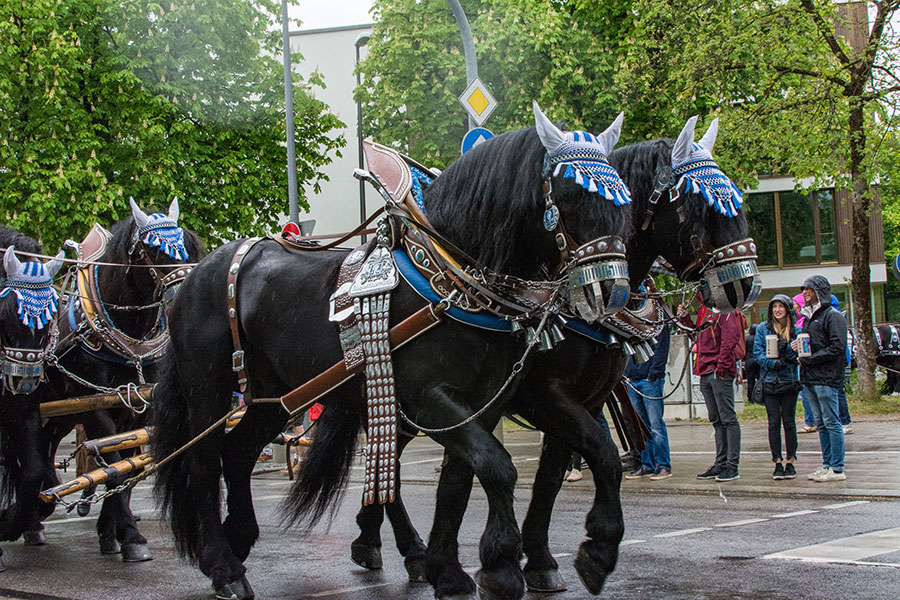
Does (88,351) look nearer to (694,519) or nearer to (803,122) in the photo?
(694,519)

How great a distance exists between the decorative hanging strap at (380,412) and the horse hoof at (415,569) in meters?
1.30

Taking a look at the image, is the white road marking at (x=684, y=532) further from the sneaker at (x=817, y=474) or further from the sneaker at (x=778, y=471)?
the sneaker at (x=778, y=471)

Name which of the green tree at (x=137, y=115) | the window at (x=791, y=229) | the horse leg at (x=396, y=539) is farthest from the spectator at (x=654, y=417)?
the window at (x=791, y=229)

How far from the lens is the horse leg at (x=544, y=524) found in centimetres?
574

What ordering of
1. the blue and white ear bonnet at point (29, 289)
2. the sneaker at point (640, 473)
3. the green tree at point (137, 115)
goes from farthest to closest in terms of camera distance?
the green tree at point (137, 115), the sneaker at point (640, 473), the blue and white ear bonnet at point (29, 289)

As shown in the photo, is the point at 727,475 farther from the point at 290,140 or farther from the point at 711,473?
the point at 290,140

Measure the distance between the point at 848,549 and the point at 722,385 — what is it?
433 centimetres

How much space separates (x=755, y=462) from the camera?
472 inches

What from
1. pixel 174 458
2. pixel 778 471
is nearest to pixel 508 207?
pixel 174 458

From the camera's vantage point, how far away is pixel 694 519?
8.02m

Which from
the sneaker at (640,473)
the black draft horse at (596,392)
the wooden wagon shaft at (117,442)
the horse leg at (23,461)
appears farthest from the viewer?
the sneaker at (640,473)

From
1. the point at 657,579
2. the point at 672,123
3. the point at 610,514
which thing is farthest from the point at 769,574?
the point at 672,123

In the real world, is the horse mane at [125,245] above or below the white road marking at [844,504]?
above

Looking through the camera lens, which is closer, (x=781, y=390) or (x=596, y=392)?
(x=596, y=392)
